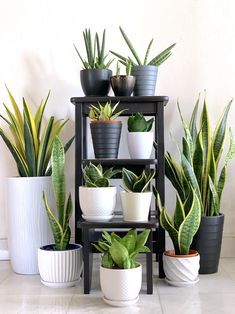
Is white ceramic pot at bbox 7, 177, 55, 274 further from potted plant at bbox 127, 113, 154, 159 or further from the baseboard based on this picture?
A: potted plant at bbox 127, 113, 154, 159

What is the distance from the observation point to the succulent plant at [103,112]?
6.08 ft

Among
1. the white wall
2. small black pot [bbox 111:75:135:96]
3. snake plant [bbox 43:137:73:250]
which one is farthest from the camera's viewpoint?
the white wall

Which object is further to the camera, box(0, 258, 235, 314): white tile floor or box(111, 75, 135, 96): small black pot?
box(111, 75, 135, 96): small black pot

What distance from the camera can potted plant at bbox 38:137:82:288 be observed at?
71.7 inches

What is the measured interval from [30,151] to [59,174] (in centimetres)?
25

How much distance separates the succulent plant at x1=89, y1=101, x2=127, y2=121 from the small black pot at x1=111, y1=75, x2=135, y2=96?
68mm

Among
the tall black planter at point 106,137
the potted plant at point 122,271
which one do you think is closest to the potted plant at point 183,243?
the potted plant at point 122,271

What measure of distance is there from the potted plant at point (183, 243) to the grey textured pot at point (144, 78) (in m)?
0.52

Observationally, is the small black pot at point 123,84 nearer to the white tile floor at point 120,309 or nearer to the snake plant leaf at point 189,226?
the snake plant leaf at point 189,226

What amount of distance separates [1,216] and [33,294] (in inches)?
28.5

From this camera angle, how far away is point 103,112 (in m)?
1.86

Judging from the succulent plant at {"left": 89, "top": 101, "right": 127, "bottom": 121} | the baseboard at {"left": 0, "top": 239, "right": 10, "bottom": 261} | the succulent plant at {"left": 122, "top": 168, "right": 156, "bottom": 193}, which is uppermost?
the succulent plant at {"left": 89, "top": 101, "right": 127, "bottom": 121}

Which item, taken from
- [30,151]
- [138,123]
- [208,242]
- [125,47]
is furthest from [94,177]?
[125,47]

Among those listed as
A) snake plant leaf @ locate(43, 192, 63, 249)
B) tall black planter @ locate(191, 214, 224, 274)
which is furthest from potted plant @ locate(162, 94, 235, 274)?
snake plant leaf @ locate(43, 192, 63, 249)
